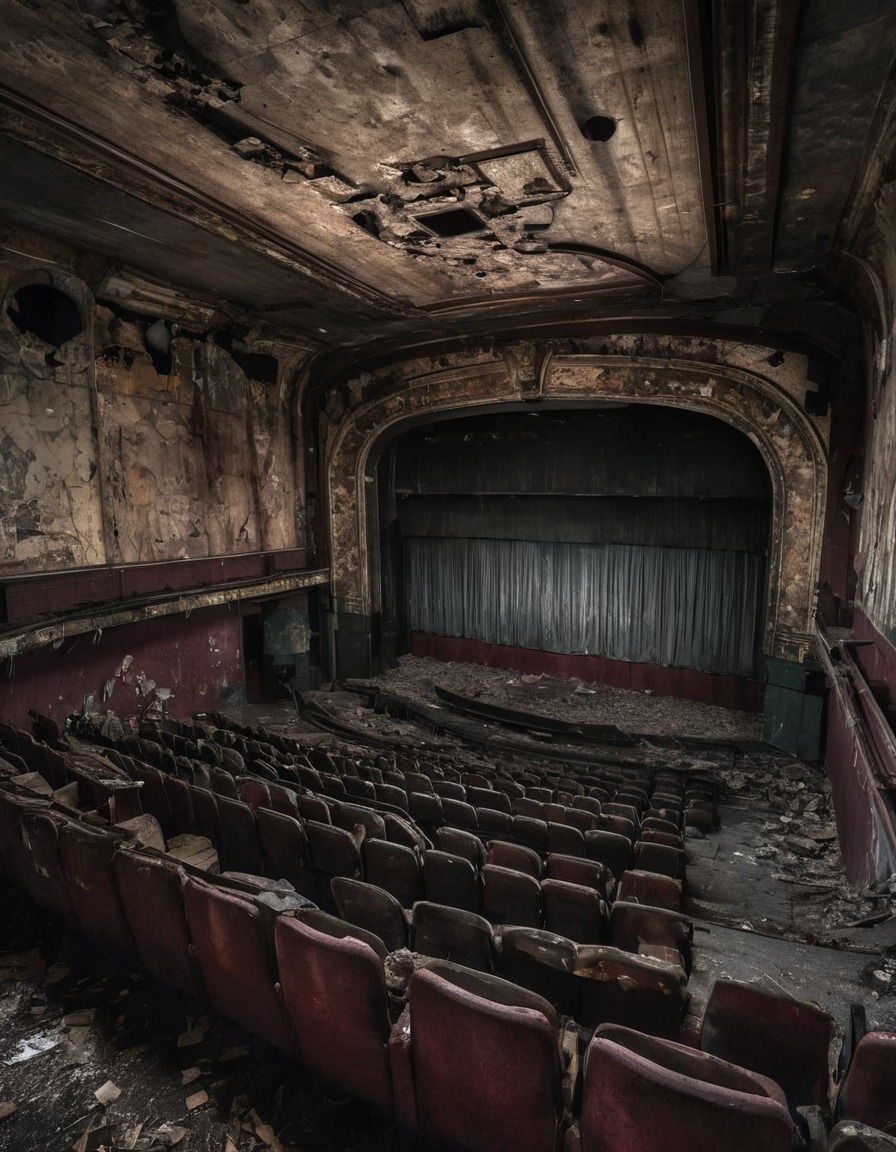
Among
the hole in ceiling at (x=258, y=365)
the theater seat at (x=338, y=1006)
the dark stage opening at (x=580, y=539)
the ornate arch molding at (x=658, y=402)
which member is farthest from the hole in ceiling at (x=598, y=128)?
the dark stage opening at (x=580, y=539)

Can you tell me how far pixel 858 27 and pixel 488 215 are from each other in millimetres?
2533

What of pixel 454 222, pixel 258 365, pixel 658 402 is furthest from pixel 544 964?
pixel 258 365

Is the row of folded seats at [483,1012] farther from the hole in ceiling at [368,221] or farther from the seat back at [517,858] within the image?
the hole in ceiling at [368,221]

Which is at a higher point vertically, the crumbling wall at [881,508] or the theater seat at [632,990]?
the crumbling wall at [881,508]

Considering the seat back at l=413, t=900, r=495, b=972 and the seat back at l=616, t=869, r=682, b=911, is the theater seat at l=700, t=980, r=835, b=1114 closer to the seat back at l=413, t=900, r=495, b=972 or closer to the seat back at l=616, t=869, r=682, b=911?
the seat back at l=413, t=900, r=495, b=972

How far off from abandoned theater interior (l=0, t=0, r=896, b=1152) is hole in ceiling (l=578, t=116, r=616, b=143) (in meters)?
0.08

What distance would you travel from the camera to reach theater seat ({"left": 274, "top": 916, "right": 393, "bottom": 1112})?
164 cm

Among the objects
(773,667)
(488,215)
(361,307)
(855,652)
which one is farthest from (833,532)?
(361,307)

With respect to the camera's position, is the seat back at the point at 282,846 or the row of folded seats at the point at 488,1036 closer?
the row of folded seats at the point at 488,1036

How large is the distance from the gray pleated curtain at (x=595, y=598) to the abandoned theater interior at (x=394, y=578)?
0.09 metres

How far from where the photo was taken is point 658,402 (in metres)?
8.13

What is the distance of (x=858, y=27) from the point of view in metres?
2.71

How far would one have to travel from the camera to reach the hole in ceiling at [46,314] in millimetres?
5711

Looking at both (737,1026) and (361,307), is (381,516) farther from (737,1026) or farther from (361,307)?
(737,1026)
